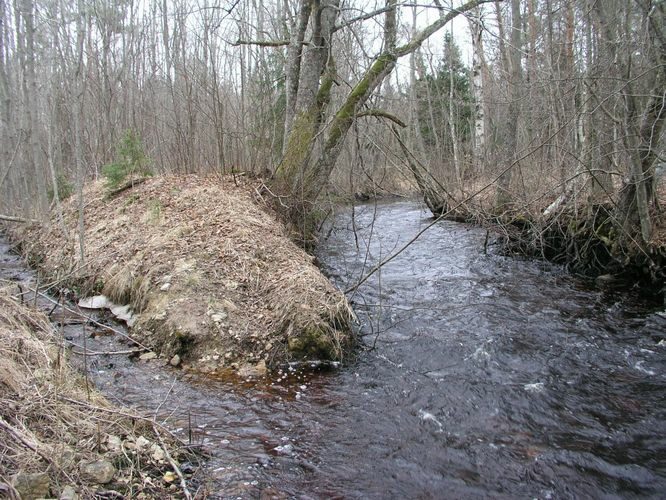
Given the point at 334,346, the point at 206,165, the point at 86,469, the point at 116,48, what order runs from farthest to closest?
the point at 116,48, the point at 206,165, the point at 334,346, the point at 86,469

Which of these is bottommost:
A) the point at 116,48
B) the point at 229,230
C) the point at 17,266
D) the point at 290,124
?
the point at 17,266

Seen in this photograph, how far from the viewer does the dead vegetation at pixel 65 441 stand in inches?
99.5

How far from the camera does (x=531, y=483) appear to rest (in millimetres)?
3338

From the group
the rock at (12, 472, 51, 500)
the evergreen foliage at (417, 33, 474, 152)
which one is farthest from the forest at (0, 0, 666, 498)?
the evergreen foliage at (417, 33, 474, 152)

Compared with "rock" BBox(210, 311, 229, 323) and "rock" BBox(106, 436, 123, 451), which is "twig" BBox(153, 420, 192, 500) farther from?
"rock" BBox(210, 311, 229, 323)

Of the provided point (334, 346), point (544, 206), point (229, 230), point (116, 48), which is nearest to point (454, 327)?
point (334, 346)

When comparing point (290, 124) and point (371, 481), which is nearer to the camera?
point (371, 481)

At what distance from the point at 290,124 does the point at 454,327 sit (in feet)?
19.1

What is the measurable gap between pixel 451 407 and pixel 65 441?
10.1ft

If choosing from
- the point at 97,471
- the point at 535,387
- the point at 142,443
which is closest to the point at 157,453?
the point at 142,443

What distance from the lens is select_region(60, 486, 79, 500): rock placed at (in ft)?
8.10

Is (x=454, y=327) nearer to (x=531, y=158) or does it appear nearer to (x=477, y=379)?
(x=477, y=379)

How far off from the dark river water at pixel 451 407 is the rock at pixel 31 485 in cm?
103

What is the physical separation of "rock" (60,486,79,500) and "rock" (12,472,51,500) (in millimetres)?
77
